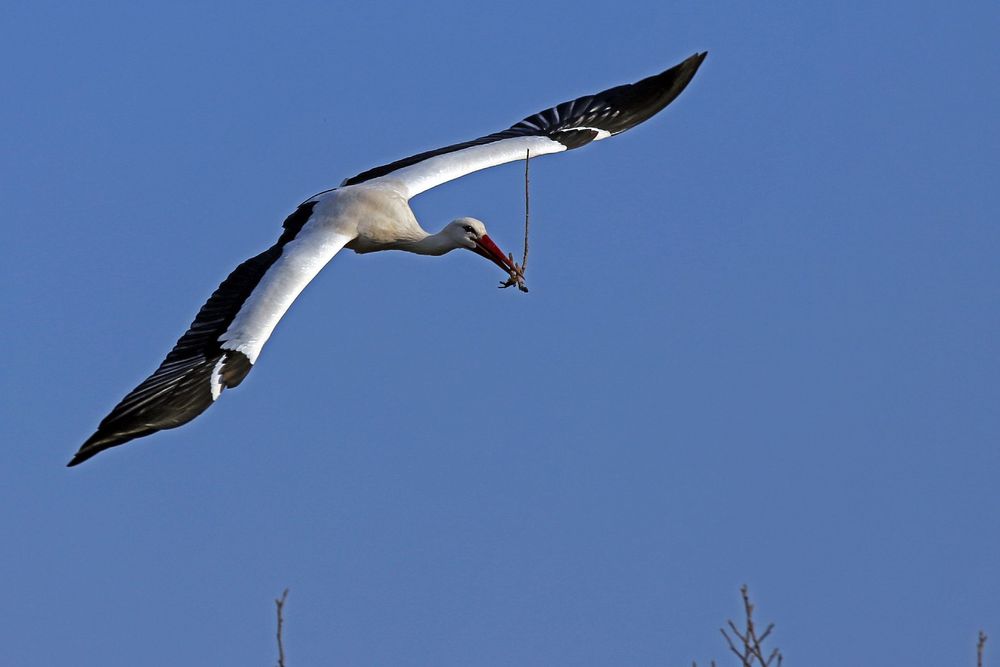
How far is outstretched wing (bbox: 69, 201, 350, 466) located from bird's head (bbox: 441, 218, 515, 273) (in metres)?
1.28

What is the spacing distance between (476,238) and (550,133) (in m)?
2.97

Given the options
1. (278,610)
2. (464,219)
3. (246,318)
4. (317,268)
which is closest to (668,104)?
(464,219)

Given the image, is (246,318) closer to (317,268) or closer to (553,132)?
(317,268)

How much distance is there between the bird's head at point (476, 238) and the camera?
A: 14.6 m

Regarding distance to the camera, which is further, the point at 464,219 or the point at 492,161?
the point at 492,161

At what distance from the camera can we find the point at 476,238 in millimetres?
14578

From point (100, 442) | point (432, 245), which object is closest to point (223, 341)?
point (100, 442)

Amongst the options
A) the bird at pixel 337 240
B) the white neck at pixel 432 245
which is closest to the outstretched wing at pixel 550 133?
the bird at pixel 337 240

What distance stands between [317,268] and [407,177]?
2825 millimetres

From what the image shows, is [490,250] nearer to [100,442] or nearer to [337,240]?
[337,240]

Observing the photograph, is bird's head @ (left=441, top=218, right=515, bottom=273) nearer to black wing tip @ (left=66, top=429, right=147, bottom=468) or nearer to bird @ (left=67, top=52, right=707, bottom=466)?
bird @ (left=67, top=52, right=707, bottom=466)

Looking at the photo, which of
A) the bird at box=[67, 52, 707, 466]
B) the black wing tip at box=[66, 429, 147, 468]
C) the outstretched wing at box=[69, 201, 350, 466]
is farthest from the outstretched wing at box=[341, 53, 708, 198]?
the black wing tip at box=[66, 429, 147, 468]

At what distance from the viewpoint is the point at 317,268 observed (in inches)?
515

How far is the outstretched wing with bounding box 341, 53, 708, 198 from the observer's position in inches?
619
